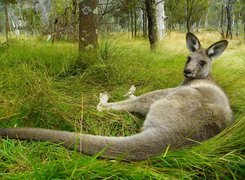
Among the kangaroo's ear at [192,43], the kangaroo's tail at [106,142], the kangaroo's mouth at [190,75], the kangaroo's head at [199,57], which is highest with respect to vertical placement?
the kangaroo's ear at [192,43]

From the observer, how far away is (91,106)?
4746 millimetres

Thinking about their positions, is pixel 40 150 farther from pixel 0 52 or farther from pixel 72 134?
pixel 0 52

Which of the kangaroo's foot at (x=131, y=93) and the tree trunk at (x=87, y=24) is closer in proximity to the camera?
the kangaroo's foot at (x=131, y=93)

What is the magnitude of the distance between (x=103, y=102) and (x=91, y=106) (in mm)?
222

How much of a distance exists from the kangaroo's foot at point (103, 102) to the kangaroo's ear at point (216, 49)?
1496 millimetres

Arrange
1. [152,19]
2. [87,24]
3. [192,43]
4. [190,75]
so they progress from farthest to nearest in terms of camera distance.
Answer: [152,19]
[87,24]
[192,43]
[190,75]

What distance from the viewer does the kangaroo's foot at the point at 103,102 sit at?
4.74m

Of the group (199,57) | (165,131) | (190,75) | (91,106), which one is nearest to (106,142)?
→ (165,131)

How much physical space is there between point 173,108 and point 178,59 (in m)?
3.22

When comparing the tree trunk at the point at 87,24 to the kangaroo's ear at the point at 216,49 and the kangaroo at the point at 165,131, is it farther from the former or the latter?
the kangaroo at the point at 165,131

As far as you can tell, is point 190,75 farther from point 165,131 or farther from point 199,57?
point 165,131

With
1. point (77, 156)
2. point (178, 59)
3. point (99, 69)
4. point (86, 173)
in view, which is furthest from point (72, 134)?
point (178, 59)

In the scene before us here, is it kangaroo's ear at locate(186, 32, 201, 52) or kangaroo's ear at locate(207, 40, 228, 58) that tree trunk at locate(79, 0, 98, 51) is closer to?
kangaroo's ear at locate(186, 32, 201, 52)

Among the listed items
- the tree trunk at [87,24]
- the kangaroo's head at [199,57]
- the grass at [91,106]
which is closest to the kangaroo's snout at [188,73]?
the kangaroo's head at [199,57]
